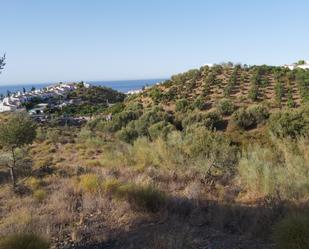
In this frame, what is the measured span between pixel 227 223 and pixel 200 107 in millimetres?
37563

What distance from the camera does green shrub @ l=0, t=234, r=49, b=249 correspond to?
5.69 m

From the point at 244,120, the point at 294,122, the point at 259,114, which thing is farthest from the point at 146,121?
the point at 294,122

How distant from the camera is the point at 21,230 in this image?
6.54m

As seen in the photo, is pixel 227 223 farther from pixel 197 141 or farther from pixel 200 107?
pixel 200 107

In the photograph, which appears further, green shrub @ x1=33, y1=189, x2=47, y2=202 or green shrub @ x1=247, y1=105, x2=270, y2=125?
green shrub @ x1=247, y1=105, x2=270, y2=125

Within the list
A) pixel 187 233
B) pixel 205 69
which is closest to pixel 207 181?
pixel 187 233

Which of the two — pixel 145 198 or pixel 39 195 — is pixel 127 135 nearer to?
pixel 39 195

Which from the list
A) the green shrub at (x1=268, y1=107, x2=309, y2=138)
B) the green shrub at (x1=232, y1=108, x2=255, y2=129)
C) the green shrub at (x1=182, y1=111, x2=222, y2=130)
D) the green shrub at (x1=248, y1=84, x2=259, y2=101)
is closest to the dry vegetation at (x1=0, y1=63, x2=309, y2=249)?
the green shrub at (x1=268, y1=107, x2=309, y2=138)

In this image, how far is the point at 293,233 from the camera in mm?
5496

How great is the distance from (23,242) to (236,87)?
49053 mm

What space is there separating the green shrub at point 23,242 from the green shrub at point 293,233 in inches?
142

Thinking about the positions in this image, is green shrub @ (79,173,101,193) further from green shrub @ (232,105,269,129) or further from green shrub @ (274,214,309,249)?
green shrub @ (232,105,269,129)

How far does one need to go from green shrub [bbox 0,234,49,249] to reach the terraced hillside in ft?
125

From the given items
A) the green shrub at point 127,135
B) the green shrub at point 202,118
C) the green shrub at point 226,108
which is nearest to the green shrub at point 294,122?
the green shrub at point 127,135
